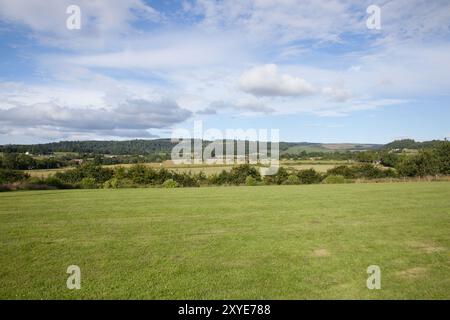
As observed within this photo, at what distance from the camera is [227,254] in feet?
31.9

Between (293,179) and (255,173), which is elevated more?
(255,173)

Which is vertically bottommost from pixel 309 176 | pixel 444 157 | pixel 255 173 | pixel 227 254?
pixel 309 176

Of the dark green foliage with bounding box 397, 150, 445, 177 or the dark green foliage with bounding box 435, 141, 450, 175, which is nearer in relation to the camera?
the dark green foliage with bounding box 435, 141, 450, 175

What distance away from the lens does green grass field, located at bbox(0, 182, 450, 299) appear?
7121mm

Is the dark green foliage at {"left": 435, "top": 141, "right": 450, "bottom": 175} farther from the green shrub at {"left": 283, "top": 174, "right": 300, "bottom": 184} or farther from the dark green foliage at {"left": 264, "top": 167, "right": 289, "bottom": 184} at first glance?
the dark green foliage at {"left": 264, "top": 167, "right": 289, "bottom": 184}

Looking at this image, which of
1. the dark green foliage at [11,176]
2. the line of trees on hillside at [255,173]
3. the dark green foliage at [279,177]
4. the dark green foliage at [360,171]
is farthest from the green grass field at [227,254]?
the dark green foliage at [360,171]

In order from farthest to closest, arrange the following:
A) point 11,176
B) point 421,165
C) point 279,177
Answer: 1. point 421,165
2. point 279,177
3. point 11,176

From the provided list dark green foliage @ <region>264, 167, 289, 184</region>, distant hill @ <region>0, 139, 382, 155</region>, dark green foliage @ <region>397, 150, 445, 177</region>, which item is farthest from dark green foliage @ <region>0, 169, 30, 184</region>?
distant hill @ <region>0, 139, 382, 155</region>

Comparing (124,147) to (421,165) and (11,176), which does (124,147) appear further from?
(421,165)

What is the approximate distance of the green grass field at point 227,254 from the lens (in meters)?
7.12

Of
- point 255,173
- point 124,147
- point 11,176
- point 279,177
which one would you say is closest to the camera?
point 11,176

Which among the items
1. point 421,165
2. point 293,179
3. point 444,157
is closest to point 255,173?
point 293,179

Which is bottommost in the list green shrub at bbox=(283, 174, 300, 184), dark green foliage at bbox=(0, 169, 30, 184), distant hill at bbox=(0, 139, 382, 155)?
green shrub at bbox=(283, 174, 300, 184)

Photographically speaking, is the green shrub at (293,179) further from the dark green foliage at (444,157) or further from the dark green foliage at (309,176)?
the dark green foliage at (444,157)
